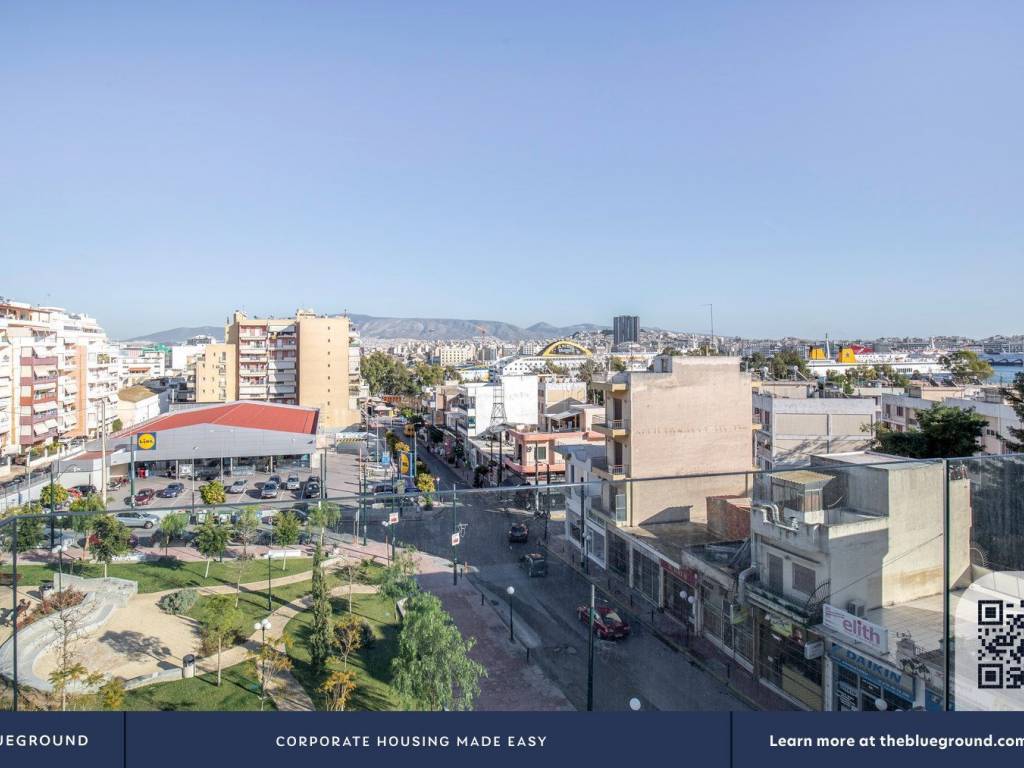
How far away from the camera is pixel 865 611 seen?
2.21 meters

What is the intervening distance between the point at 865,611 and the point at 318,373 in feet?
93.3

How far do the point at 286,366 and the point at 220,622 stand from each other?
2911 cm

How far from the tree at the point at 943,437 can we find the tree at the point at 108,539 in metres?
12.0

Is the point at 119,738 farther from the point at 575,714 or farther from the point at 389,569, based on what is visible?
the point at 575,714

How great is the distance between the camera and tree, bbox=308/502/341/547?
2.10 metres


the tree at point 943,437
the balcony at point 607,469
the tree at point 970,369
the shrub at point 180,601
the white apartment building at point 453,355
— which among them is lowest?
the balcony at point 607,469

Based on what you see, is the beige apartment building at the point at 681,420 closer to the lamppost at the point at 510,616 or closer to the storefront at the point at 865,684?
the storefront at the point at 865,684

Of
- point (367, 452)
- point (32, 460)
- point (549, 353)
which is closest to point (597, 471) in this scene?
point (367, 452)

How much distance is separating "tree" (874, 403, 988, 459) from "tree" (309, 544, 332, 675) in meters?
11.6

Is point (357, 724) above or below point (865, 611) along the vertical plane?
below

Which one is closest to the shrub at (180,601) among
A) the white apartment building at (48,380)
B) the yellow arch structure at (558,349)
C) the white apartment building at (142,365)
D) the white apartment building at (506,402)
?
the white apartment building at (48,380)

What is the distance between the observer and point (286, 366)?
29688 millimetres

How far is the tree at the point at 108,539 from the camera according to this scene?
6.88 ft

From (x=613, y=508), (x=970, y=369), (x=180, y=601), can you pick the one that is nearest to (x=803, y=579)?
(x=613, y=508)
